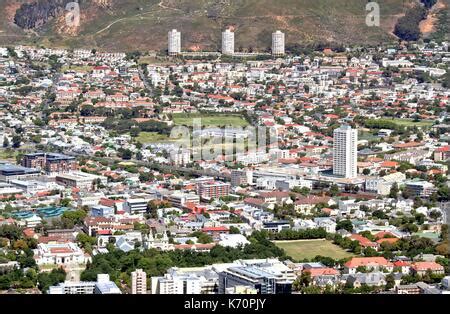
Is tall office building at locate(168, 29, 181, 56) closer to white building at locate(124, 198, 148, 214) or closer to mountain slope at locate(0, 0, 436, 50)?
mountain slope at locate(0, 0, 436, 50)

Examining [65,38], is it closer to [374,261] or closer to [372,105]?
[372,105]

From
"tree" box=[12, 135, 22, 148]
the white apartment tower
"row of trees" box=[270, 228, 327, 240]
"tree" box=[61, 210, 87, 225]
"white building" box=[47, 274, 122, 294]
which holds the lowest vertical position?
"row of trees" box=[270, 228, 327, 240]

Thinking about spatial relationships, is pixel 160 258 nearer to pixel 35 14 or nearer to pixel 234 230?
pixel 234 230

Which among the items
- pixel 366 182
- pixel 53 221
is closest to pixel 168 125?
pixel 366 182

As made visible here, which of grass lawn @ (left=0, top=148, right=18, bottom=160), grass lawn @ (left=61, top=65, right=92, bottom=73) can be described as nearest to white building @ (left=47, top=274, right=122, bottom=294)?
grass lawn @ (left=0, top=148, right=18, bottom=160)

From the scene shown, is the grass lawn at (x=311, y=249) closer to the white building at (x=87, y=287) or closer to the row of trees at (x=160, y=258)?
the row of trees at (x=160, y=258)

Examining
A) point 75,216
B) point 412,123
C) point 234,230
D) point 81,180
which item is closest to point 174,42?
point 412,123
